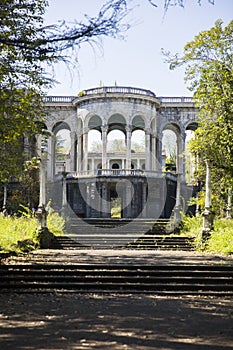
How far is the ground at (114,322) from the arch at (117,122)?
29879 mm

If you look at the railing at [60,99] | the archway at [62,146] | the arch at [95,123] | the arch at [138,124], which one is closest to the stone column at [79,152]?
the archway at [62,146]

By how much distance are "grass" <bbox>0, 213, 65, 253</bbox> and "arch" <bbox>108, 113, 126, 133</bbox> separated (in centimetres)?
1882

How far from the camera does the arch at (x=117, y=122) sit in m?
37.1

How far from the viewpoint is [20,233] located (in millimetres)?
15086

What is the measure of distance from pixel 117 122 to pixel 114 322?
111 feet

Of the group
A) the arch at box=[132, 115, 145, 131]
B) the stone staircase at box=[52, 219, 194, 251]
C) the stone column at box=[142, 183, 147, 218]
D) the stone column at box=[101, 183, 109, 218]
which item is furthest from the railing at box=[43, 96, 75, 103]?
the stone staircase at box=[52, 219, 194, 251]

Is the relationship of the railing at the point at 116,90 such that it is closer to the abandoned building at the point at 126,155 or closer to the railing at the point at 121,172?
the abandoned building at the point at 126,155

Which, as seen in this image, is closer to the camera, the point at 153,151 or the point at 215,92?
the point at 215,92

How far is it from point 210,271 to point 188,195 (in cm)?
2727

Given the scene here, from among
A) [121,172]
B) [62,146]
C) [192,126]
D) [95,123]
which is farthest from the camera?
[62,146]

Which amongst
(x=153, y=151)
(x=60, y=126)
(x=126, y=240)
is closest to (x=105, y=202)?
(x=153, y=151)

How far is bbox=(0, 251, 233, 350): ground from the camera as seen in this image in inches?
184

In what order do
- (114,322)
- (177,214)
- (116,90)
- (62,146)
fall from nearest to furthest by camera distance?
(114,322), (177,214), (116,90), (62,146)

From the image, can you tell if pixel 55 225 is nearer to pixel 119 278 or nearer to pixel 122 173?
pixel 119 278
